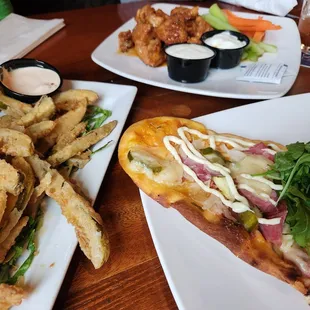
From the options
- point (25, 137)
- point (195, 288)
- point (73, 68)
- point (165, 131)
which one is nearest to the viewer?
point (195, 288)

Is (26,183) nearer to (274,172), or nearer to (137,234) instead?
(137,234)

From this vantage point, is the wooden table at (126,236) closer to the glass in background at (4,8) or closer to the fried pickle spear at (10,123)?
the fried pickle spear at (10,123)

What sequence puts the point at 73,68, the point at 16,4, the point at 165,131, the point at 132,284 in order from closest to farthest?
the point at 132,284 → the point at 165,131 → the point at 73,68 → the point at 16,4

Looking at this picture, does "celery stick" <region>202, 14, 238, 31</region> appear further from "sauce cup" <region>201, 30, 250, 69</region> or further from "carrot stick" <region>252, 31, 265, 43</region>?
"sauce cup" <region>201, 30, 250, 69</region>

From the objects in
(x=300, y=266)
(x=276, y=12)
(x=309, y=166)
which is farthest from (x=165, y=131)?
(x=276, y=12)

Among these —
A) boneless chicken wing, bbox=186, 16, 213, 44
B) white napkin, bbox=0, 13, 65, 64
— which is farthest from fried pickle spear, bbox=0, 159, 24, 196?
boneless chicken wing, bbox=186, 16, 213, 44

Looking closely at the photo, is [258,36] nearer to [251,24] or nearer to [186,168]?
[251,24]
